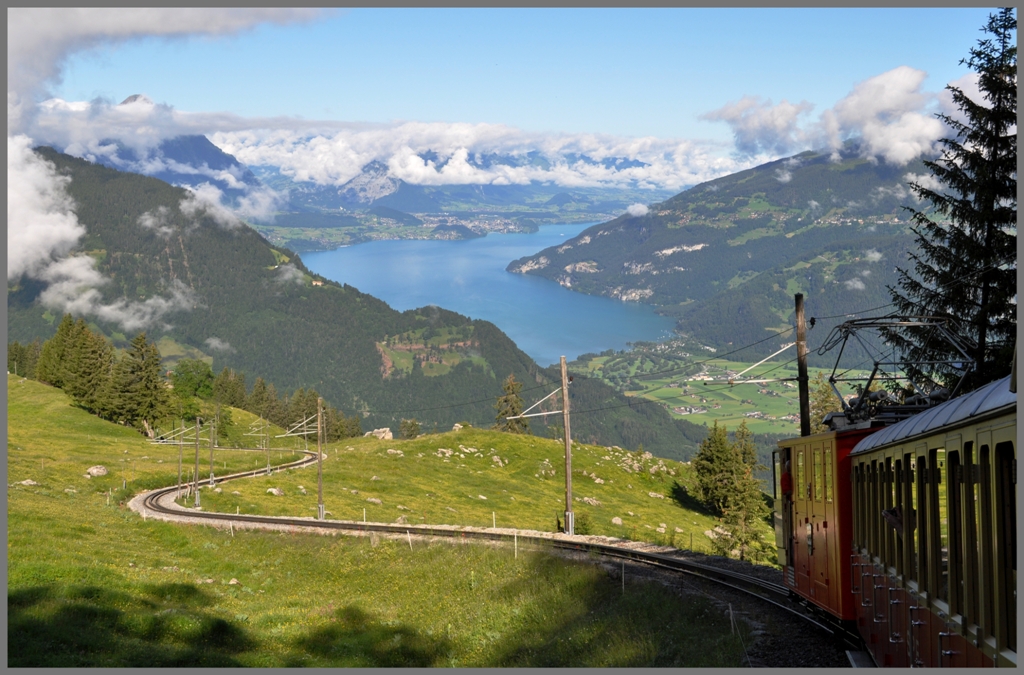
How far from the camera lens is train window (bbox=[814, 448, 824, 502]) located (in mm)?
20562

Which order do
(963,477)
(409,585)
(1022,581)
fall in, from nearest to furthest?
(1022,581), (963,477), (409,585)

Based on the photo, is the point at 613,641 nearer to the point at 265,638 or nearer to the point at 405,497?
the point at 265,638

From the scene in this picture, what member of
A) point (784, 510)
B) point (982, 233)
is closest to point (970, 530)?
point (784, 510)

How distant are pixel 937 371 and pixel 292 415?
5776 inches

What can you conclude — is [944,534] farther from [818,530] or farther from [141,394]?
[141,394]

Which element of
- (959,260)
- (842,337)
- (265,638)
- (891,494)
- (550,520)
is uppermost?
(959,260)

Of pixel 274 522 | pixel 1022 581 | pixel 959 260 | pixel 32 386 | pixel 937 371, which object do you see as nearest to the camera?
pixel 1022 581

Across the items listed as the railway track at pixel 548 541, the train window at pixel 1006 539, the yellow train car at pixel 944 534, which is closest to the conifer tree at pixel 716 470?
the railway track at pixel 548 541

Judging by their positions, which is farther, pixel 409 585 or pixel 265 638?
pixel 409 585

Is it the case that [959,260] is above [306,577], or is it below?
above

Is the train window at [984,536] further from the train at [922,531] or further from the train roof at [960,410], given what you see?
the train roof at [960,410]

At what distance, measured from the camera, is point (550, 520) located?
246 ft

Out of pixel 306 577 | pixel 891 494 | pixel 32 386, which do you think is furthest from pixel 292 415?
pixel 891 494

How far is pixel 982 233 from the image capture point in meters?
30.7
